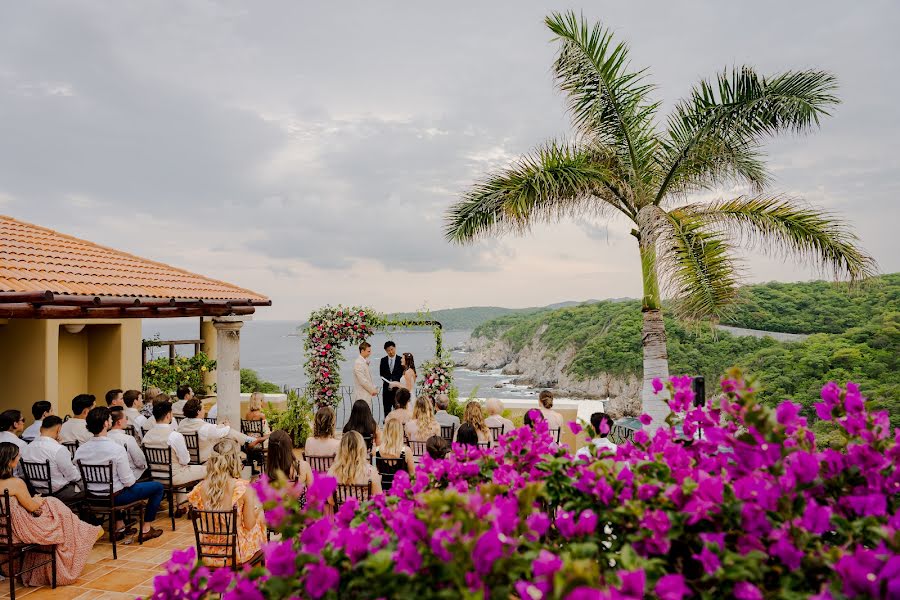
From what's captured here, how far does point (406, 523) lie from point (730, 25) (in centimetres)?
1390

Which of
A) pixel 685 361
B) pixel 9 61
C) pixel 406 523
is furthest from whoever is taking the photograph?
pixel 685 361

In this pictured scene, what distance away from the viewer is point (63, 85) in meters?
14.1

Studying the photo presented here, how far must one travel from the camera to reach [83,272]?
838 cm

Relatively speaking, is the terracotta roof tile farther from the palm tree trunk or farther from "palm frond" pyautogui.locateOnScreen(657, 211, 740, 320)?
"palm frond" pyautogui.locateOnScreen(657, 211, 740, 320)

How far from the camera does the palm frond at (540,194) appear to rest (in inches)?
336

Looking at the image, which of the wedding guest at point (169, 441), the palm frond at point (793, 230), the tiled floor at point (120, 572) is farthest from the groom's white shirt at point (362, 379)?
the palm frond at point (793, 230)

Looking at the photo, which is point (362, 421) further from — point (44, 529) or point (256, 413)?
point (44, 529)

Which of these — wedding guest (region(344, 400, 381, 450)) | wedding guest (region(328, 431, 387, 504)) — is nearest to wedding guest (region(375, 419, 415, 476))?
wedding guest (region(328, 431, 387, 504))

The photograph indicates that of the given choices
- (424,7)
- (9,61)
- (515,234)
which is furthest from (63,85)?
(515,234)

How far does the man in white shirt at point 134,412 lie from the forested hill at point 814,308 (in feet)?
63.3

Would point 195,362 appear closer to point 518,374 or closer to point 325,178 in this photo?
point 325,178

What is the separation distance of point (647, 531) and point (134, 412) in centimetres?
773

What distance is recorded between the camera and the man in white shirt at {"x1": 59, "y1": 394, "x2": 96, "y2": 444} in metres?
6.52

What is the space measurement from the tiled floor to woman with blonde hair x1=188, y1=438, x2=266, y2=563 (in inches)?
22.6
